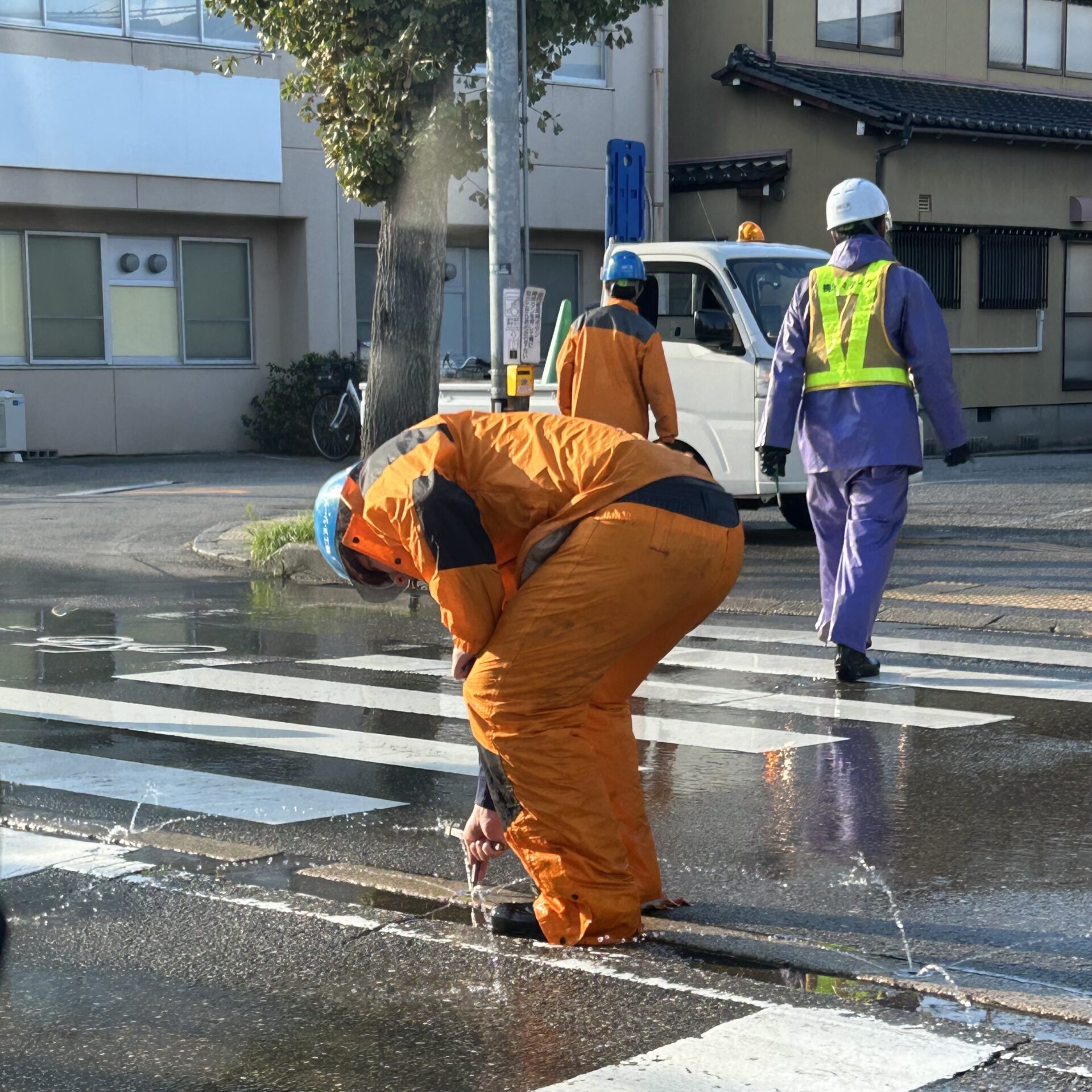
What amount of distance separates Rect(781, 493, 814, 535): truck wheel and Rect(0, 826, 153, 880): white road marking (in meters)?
8.53

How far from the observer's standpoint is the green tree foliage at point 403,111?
39.9 feet

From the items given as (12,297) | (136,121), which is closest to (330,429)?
(12,297)

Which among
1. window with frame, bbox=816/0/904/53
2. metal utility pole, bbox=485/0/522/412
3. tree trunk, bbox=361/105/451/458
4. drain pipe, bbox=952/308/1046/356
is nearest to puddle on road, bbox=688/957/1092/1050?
metal utility pole, bbox=485/0/522/412

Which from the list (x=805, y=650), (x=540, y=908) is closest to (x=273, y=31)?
(x=805, y=650)

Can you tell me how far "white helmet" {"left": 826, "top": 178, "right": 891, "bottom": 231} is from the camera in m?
7.59

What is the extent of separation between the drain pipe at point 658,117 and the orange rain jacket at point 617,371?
14.2 meters

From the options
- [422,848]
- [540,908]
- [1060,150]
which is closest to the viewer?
[540,908]

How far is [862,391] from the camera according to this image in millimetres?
7648

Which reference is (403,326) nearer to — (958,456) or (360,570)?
(958,456)

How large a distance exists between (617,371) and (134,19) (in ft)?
46.2

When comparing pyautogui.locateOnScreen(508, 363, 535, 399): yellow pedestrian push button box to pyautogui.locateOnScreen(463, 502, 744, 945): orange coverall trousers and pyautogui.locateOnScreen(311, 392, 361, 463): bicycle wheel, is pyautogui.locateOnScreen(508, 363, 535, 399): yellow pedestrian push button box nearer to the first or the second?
pyautogui.locateOnScreen(463, 502, 744, 945): orange coverall trousers

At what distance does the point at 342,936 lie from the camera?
14.4ft

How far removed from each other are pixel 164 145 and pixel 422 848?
1796 cm

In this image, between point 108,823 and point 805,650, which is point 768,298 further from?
point 108,823
